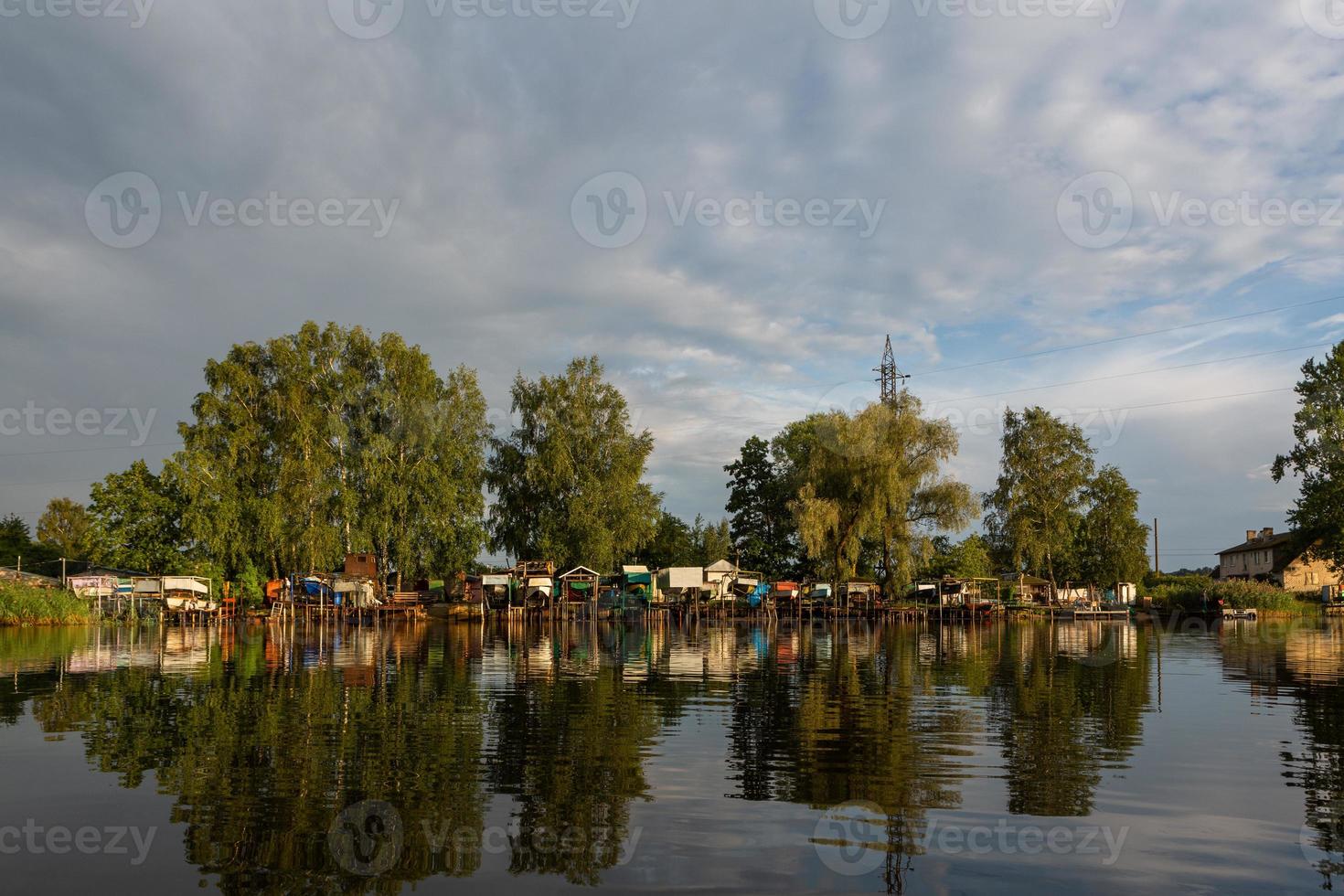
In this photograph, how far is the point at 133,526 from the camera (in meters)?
57.9

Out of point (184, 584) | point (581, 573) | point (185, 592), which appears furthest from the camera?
point (581, 573)

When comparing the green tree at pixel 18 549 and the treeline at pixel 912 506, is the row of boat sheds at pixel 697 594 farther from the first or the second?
the green tree at pixel 18 549

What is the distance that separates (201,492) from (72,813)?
51.9m

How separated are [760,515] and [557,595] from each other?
25005 mm

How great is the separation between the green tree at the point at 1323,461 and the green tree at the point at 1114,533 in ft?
55.2

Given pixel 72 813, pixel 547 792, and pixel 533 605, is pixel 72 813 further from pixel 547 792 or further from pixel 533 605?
pixel 533 605

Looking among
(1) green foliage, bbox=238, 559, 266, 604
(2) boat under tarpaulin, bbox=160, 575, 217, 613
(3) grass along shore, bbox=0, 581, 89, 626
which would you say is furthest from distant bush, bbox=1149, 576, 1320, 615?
(3) grass along shore, bbox=0, 581, 89, 626

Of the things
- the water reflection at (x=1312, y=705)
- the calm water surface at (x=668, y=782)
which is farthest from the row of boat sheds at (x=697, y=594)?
the calm water surface at (x=668, y=782)

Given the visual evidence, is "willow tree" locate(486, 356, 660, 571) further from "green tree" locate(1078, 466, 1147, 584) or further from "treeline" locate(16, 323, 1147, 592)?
"green tree" locate(1078, 466, 1147, 584)

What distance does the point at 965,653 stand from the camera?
33.2 meters

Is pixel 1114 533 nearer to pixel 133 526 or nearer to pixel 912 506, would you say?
pixel 912 506

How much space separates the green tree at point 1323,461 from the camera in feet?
187

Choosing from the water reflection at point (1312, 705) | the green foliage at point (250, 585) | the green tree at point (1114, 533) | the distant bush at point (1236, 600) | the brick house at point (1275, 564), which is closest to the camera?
the water reflection at point (1312, 705)

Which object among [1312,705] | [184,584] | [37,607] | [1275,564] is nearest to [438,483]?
[184,584]
